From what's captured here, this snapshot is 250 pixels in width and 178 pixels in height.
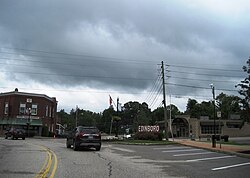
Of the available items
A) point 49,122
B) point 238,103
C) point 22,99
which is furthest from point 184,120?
point 238,103

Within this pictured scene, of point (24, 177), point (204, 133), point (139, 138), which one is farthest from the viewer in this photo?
point (204, 133)

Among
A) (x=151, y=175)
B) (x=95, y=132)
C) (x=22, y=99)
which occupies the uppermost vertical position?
(x=22, y=99)

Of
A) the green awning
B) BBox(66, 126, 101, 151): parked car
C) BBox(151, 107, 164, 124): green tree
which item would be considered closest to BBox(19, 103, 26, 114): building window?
the green awning

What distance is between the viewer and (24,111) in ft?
209

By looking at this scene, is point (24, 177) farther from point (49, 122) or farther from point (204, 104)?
point (204, 104)

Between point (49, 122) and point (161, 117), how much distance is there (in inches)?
2873

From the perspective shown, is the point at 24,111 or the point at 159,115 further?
the point at 159,115

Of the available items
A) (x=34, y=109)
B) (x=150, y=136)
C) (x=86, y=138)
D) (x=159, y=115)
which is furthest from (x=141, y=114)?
(x=86, y=138)

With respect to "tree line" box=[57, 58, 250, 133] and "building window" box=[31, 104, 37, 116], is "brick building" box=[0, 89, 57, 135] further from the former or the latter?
"tree line" box=[57, 58, 250, 133]

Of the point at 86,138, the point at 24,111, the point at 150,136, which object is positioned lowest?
the point at 86,138

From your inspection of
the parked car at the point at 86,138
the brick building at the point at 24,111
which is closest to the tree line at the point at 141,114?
the brick building at the point at 24,111

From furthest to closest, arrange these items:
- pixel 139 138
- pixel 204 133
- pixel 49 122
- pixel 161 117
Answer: pixel 161 117
pixel 204 133
pixel 49 122
pixel 139 138

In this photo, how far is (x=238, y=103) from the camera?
23594 millimetres

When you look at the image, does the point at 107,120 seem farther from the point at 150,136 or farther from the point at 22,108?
the point at 150,136
